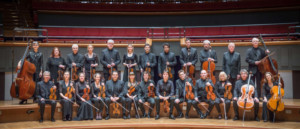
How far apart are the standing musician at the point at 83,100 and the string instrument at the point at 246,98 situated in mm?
2460

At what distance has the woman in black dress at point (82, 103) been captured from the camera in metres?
5.18

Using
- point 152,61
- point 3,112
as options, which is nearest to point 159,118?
point 152,61

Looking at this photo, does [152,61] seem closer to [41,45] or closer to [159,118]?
[159,118]

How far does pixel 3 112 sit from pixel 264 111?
423 centimetres

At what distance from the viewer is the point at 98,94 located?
17.5ft

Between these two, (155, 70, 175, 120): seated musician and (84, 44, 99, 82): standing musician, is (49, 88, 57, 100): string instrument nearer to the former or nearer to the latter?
(84, 44, 99, 82): standing musician

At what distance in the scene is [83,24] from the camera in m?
10.2

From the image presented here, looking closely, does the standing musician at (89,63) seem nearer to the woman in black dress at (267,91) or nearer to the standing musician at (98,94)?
the standing musician at (98,94)

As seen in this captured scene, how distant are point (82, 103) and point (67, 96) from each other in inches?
11.0

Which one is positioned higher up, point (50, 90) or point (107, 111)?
point (50, 90)

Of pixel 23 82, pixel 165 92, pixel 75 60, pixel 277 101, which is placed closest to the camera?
pixel 277 101

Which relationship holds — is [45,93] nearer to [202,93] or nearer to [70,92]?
[70,92]

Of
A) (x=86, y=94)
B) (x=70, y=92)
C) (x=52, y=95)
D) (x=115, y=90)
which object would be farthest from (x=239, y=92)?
(x=52, y=95)

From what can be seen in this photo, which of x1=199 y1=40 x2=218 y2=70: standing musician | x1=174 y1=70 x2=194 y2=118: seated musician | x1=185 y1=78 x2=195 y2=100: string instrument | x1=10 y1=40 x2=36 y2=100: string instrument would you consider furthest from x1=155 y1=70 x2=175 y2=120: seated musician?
x1=10 y1=40 x2=36 y2=100: string instrument
